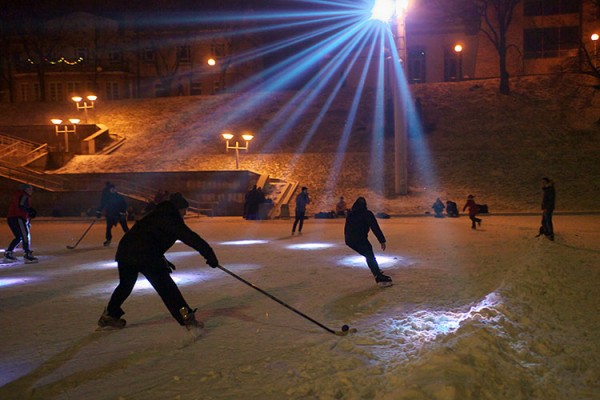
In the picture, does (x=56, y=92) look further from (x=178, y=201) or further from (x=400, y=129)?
(x=178, y=201)

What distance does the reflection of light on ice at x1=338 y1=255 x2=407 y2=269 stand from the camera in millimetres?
9961

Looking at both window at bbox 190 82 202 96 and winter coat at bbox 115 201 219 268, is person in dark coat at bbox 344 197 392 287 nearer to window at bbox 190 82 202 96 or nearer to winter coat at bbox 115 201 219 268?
winter coat at bbox 115 201 219 268

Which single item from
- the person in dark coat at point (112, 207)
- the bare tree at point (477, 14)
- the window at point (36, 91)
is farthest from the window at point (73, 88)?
the person in dark coat at point (112, 207)

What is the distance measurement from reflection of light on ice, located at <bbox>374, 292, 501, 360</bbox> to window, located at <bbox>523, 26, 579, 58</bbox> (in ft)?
159

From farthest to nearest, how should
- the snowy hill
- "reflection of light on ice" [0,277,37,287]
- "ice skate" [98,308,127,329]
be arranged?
the snowy hill, "reflection of light on ice" [0,277,37,287], "ice skate" [98,308,127,329]

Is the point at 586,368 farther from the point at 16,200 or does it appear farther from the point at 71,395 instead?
the point at 16,200

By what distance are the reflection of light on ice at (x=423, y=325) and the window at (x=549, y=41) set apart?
48459mm

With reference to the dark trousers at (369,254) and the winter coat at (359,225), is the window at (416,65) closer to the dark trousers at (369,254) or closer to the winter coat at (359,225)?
the winter coat at (359,225)

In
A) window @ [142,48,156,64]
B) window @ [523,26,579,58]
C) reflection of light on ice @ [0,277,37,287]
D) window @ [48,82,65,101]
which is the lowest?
reflection of light on ice @ [0,277,37,287]

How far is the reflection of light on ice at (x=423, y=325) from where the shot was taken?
15.7ft

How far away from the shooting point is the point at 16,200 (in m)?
10.8

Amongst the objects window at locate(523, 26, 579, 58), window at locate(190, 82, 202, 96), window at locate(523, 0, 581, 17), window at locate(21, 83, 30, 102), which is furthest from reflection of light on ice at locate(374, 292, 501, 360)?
window at locate(21, 83, 30, 102)

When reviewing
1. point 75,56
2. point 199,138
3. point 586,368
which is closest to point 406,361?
point 586,368

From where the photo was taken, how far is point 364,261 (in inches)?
413
